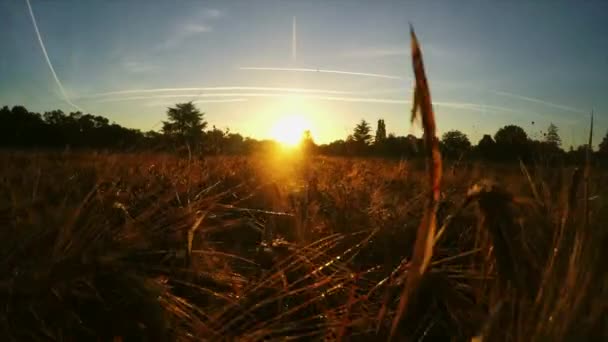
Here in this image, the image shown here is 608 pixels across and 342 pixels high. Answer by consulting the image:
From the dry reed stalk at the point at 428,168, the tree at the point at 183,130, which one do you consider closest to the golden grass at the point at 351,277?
the dry reed stalk at the point at 428,168

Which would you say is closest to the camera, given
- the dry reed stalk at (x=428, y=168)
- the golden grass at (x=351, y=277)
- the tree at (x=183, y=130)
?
the dry reed stalk at (x=428, y=168)

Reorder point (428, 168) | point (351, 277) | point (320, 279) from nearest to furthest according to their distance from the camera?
point (428, 168) → point (351, 277) → point (320, 279)

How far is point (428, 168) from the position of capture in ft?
1.95

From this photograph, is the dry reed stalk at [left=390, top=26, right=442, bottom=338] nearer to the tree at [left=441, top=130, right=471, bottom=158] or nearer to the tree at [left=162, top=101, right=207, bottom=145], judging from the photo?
the tree at [left=162, top=101, right=207, bottom=145]

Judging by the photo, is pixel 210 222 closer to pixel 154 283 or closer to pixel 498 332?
pixel 154 283

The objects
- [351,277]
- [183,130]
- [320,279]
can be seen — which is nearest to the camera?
[351,277]

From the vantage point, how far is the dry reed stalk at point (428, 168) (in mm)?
530

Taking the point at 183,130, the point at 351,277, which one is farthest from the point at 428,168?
the point at 183,130

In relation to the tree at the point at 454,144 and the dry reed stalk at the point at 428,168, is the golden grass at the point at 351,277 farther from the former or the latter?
the tree at the point at 454,144

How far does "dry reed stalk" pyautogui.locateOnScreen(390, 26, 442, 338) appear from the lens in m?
0.53

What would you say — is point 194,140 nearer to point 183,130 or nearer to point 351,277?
point 183,130

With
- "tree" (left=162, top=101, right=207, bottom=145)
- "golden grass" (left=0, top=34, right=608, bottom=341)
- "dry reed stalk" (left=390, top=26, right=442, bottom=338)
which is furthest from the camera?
"tree" (left=162, top=101, right=207, bottom=145)

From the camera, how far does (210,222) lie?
2227 millimetres

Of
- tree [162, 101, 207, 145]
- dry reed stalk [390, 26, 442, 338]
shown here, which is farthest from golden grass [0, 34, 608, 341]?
tree [162, 101, 207, 145]
